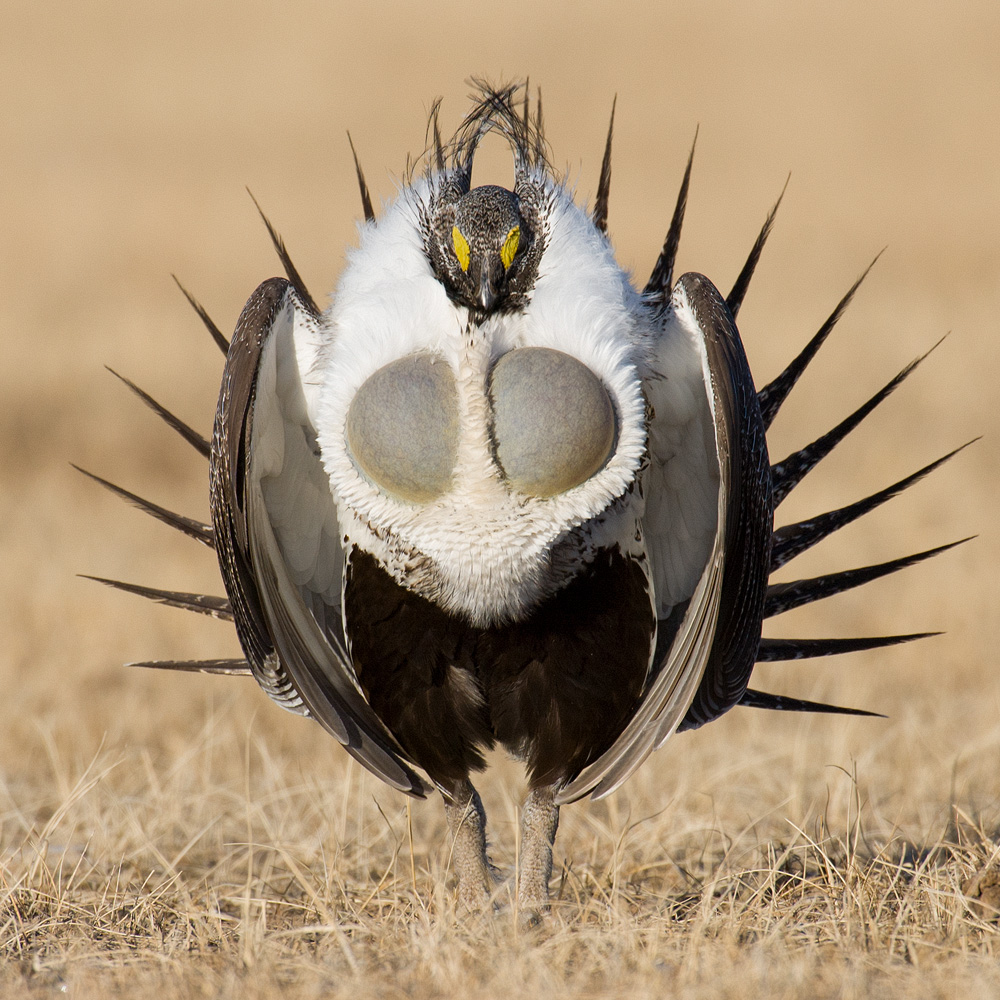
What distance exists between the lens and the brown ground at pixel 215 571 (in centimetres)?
229

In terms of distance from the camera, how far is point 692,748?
4188mm

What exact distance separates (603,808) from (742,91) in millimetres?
12934

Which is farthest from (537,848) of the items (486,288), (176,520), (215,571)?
(215,571)

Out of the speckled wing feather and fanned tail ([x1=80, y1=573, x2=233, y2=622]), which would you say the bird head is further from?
fanned tail ([x1=80, y1=573, x2=233, y2=622])

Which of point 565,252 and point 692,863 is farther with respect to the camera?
point 692,863

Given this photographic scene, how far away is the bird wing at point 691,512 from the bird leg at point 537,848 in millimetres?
64

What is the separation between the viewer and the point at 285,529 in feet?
8.95

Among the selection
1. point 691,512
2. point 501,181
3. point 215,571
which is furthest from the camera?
point 501,181

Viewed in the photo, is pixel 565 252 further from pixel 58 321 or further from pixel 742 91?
pixel 742 91

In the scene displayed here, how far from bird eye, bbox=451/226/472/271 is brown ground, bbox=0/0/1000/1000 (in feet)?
1.14

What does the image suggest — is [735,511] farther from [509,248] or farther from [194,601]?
[194,601]

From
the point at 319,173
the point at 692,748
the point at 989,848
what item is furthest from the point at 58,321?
the point at 989,848

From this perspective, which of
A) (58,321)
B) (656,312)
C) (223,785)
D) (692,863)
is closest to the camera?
(656,312)

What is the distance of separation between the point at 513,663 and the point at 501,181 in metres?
9.73
